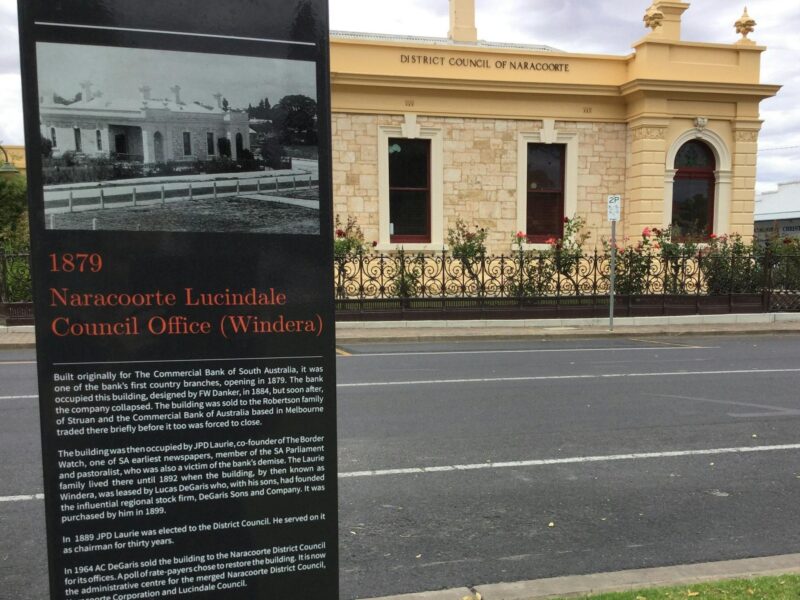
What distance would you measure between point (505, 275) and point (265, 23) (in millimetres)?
15807

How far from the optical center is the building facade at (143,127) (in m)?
2.06

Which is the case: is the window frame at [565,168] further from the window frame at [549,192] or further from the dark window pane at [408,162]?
the dark window pane at [408,162]

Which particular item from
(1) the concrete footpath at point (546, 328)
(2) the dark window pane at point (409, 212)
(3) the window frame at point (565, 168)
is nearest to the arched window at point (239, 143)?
(1) the concrete footpath at point (546, 328)

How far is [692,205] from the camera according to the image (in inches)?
837

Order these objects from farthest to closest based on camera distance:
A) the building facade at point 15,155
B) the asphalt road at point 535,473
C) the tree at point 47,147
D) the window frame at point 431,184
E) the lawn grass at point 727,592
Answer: the building facade at point 15,155 < the window frame at point 431,184 < the asphalt road at point 535,473 < the lawn grass at point 727,592 < the tree at point 47,147

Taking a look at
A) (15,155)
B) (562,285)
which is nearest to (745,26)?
(562,285)

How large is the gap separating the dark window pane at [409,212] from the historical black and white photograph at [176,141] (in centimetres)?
1781

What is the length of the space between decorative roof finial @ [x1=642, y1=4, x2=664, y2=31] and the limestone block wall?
3057mm

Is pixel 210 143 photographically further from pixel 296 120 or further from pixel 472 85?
pixel 472 85

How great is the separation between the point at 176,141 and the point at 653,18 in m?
21.0

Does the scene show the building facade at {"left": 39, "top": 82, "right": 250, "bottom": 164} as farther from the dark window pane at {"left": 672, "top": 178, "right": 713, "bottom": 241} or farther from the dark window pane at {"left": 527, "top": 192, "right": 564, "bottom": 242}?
the dark window pane at {"left": 672, "top": 178, "right": 713, "bottom": 241}

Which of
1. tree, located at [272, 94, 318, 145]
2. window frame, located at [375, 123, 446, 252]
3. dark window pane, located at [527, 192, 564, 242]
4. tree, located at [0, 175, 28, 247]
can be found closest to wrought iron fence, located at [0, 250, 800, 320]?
window frame, located at [375, 123, 446, 252]

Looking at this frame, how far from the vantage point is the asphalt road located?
4.09 metres

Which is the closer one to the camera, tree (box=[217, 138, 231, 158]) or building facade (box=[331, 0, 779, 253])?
tree (box=[217, 138, 231, 158])
